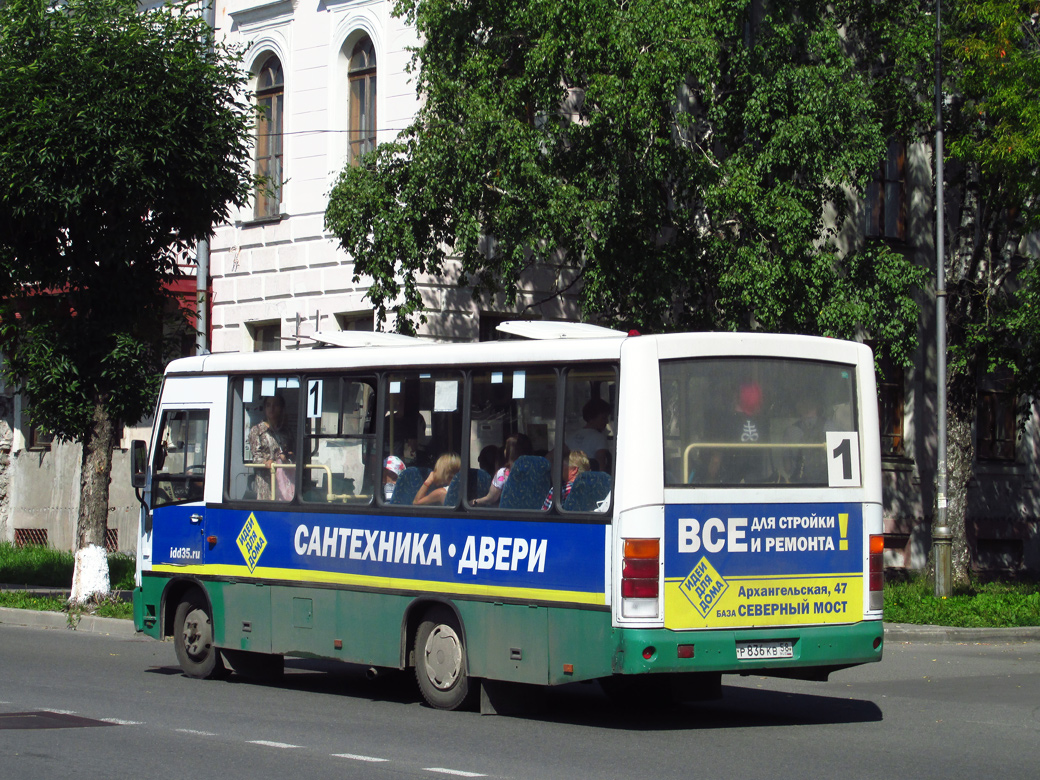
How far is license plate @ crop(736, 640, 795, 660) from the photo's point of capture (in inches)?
381

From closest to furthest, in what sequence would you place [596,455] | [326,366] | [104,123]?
[596,455] < [326,366] < [104,123]

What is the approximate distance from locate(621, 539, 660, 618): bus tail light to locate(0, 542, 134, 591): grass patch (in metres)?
14.6

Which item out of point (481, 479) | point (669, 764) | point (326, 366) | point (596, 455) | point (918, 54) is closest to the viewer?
point (669, 764)

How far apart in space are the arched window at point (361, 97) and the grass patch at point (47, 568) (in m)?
7.80

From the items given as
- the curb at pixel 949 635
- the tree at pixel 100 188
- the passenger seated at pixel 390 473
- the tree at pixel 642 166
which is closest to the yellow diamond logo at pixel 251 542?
the passenger seated at pixel 390 473

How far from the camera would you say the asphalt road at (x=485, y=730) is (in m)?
8.24

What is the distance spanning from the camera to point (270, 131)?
26.8 meters

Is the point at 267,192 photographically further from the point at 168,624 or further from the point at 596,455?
the point at 596,455

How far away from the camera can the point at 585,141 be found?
62.6 ft

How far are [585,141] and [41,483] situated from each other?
54.6ft

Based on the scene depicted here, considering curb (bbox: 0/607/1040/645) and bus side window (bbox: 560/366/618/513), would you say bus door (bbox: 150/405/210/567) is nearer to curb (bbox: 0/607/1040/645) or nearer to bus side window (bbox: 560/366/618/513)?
bus side window (bbox: 560/366/618/513)

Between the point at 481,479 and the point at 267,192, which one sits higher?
Answer: the point at 267,192

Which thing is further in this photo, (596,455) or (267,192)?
(267,192)

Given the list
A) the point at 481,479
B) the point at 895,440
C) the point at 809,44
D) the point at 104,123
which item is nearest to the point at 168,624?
the point at 481,479
